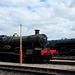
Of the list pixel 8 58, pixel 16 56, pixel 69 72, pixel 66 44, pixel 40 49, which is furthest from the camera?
pixel 66 44

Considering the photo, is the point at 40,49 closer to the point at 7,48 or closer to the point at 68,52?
the point at 7,48

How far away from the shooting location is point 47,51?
15047 millimetres

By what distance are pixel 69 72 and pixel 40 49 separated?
7107 mm

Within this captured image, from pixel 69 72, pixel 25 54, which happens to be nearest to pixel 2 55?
pixel 25 54

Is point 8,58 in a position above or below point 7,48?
below

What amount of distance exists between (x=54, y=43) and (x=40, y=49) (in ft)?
41.4

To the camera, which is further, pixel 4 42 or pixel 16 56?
pixel 4 42

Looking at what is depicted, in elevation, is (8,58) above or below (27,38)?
below

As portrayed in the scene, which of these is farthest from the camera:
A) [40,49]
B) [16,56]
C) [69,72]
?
[16,56]

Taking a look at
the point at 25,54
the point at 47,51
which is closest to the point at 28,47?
the point at 25,54

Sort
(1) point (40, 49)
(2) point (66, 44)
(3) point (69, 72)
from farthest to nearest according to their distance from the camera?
(2) point (66, 44), (1) point (40, 49), (3) point (69, 72)

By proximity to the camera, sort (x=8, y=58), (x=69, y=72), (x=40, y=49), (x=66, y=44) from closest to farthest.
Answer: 1. (x=69, y=72)
2. (x=40, y=49)
3. (x=8, y=58)
4. (x=66, y=44)

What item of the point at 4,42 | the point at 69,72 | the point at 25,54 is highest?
the point at 4,42

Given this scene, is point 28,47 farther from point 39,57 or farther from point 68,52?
point 68,52
